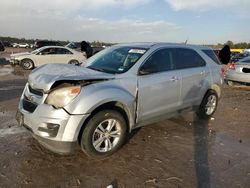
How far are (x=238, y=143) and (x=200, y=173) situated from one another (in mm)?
1636

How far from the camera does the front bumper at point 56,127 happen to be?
3.71 meters

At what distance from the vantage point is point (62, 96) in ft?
12.4

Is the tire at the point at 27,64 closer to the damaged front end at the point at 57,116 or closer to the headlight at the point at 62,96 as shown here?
the damaged front end at the point at 57,116

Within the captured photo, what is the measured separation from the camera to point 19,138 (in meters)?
4.83

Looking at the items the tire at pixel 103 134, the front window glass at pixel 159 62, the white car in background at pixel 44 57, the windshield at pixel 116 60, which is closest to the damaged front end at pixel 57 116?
the tire at pixel 103 134

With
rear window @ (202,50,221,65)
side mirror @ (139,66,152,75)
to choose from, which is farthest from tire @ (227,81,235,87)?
side mirror @ (139,66,152,75)

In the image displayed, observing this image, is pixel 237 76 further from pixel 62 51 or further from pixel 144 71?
pixel 62 51

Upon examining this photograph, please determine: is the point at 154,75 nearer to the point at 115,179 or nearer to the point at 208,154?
the point at 208,154

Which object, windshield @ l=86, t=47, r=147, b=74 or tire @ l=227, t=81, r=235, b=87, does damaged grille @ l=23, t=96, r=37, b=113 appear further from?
tire @ l=227, t=81, r=235, b=87

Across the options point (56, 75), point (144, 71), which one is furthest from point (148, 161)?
point (56, 75)

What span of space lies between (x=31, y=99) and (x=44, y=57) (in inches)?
553

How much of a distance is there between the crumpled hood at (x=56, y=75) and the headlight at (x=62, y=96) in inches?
4.9

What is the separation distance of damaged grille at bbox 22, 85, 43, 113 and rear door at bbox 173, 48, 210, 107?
8.65 feet

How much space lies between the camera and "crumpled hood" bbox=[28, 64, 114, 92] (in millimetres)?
3859
